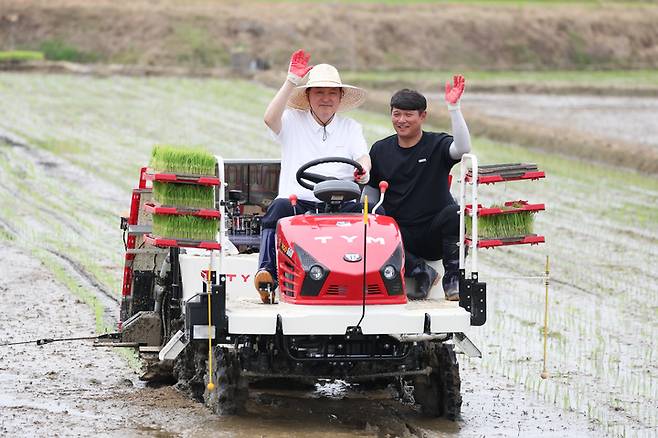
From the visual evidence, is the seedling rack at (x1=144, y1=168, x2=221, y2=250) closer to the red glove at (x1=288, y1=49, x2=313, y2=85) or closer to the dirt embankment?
the red glove at (x1=288, y1=49, x2=313, y2=85)

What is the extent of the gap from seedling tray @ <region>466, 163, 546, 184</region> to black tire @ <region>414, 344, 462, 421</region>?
3.74ft

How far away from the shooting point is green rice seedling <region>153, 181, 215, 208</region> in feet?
29.0

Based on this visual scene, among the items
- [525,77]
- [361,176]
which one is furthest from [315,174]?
[525,77]

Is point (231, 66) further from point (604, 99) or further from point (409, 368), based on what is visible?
point (409, 368)

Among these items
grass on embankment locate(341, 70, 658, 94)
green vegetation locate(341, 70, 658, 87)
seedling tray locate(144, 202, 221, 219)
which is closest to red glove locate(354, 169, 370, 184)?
seedling tray locate(144, 202, 221, 219)

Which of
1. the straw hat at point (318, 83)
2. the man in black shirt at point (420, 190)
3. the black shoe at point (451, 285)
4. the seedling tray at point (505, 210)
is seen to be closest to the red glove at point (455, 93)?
the man in black shirt at point (420, 190)

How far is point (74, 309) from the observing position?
516 inches

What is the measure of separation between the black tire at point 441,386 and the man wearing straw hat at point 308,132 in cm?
115

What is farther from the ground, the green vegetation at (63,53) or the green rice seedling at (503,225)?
the green vegetation at (63,53)

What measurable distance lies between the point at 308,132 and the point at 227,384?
6.37 ft

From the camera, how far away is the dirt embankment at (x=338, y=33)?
5078 cm

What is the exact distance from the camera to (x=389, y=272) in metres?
8.82

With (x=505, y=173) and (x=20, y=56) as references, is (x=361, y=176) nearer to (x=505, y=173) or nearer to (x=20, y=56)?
(x=505, y=173)

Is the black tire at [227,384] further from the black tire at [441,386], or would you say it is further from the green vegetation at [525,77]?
the green vegetation at [525,77]
